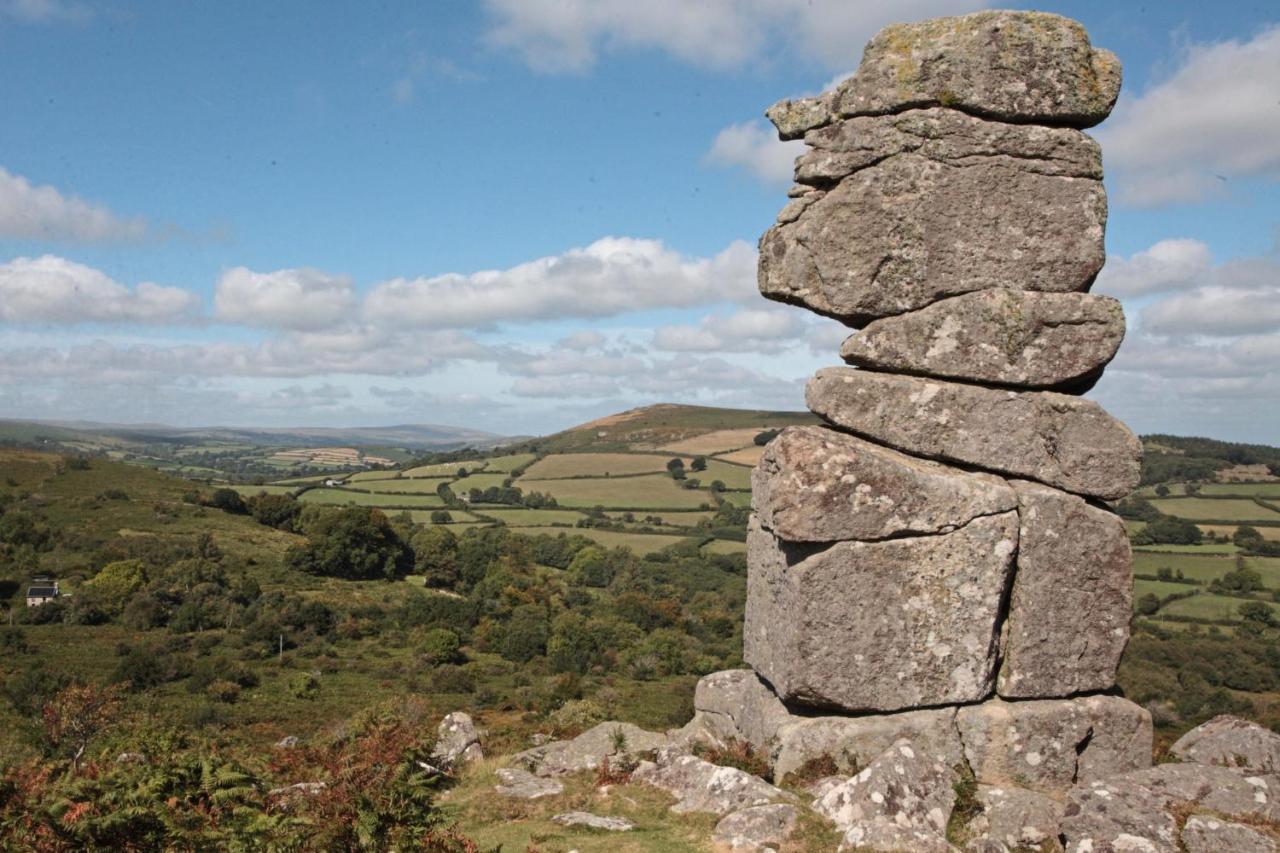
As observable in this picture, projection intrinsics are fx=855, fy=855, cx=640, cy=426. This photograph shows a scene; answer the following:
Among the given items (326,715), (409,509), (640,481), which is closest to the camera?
(326,715)

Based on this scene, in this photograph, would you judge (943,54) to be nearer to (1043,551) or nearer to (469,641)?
(1043,551)

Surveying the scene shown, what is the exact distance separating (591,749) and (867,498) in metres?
6.21

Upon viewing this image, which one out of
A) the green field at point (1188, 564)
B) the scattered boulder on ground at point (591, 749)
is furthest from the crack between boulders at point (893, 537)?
the green field at point (1188, 564)

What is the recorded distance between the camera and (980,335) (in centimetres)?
1171

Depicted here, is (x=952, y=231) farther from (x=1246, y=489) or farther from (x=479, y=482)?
(x=479, y=482)

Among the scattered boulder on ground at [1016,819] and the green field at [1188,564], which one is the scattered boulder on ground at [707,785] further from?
the green field at [1188,564]

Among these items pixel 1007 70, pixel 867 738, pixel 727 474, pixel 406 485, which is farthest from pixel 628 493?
pixel 1007 70

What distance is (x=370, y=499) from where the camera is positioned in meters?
108

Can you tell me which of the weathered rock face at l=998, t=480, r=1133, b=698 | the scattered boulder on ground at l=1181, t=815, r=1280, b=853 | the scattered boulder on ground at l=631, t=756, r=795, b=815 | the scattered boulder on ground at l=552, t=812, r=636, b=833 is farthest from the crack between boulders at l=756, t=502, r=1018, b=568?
the scattered boulder on ground at l=552, t=812, r=636, b=833

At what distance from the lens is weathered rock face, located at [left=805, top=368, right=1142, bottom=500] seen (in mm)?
11805

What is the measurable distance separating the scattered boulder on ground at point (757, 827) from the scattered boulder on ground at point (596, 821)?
1192 mm

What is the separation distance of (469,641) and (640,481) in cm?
5274

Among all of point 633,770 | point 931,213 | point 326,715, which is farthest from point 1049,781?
point 326,715

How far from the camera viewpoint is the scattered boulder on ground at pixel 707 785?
10695 millimetres
